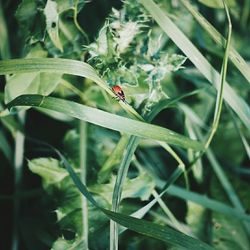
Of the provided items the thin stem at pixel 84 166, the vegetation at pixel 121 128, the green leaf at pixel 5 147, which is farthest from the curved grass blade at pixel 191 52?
the green leaf at pixel 5 147

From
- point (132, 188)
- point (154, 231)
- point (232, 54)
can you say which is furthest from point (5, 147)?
point (232, 54)

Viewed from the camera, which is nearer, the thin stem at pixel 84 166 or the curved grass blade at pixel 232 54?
the curved grass blade at pixel 232 54

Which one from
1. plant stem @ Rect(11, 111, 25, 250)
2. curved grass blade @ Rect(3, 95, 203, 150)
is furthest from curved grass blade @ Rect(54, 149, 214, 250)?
plant stem @ Rect(11, 111, 25, 250)

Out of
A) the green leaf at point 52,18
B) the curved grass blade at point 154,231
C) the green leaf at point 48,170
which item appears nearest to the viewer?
the curved grass blade at point 154,231

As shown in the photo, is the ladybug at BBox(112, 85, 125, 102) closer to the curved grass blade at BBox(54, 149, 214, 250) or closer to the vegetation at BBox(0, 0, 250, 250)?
the vegetation at BBox(0, 0, 250, 250)

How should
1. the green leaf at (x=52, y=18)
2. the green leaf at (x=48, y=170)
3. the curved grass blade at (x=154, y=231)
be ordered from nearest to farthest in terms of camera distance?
the curved grass blade at (x=154, y=231) → the green leaf at (x=52, y=18) → the green leaf at (x=48, y=170)

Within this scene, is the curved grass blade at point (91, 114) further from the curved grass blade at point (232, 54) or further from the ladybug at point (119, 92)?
the curved grass blade at point (232, 54)

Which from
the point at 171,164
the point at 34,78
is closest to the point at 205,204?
the point at 171,164

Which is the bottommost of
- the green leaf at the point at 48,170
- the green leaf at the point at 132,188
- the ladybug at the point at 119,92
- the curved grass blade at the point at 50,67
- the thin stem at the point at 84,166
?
the green leaf at the point at 132,188

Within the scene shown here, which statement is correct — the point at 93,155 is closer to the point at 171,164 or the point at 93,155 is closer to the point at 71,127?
the point at 71,127
